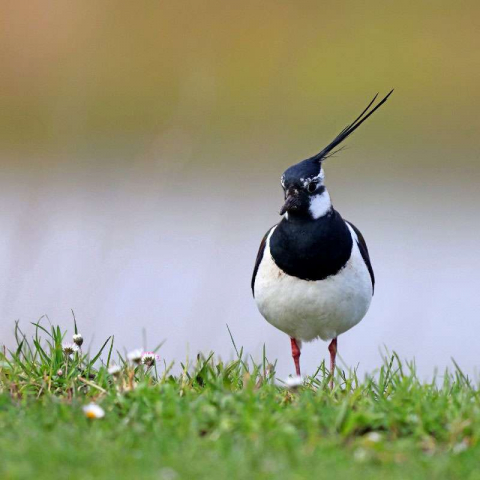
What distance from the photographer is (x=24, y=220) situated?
255 inches

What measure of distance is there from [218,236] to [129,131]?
1855 mm

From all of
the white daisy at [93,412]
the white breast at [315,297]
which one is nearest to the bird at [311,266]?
the white breast at [315,297]

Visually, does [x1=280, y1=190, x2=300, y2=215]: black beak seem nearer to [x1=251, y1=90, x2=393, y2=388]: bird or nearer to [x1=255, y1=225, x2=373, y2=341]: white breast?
[x1=251, y1=90, x2=393, y2=388]: bird

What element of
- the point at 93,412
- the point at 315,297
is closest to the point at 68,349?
the point at 93,412

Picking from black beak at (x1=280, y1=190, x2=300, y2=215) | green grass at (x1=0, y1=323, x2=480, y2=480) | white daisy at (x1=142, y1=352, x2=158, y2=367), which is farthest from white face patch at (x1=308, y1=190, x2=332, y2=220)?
white daisy at (x1=142, y1=352, x2=158, y2=367)

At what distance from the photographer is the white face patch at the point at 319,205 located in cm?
518

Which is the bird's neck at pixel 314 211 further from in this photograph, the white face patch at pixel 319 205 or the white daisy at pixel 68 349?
the white daisy at pixel 68 349

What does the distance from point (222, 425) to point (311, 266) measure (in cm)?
172

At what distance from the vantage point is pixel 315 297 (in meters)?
5.05

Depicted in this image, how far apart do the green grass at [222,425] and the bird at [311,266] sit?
0.69 meters

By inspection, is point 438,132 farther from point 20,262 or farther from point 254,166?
point 20,262

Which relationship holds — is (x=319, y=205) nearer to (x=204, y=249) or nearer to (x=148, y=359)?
(x=148, y=359)

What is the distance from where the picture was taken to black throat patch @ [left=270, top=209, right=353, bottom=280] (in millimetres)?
5078

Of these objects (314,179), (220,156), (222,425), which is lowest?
(222,425)
